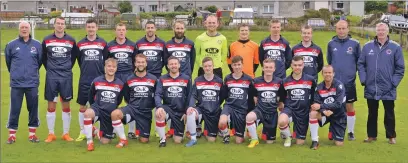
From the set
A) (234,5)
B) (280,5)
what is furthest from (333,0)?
(234,5)

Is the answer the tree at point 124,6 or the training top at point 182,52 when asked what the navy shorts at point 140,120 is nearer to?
the training top at point 182,52

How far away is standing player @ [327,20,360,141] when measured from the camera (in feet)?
24.7

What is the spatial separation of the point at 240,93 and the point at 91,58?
7.93ft

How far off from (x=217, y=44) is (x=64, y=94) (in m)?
2.61

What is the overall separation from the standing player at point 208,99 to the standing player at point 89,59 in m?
1.59

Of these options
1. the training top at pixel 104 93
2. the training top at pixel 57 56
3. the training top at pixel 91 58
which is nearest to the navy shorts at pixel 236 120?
the training top at pixel 104 93

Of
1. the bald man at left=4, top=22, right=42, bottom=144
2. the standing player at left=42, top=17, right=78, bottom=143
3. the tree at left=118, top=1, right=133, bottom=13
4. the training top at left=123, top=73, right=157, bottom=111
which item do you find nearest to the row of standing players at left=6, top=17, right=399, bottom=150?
the standing player at left=42, top=17, right=78, bottom=143

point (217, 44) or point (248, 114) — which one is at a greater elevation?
point (217, 44)

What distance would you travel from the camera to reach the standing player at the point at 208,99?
24.1ft

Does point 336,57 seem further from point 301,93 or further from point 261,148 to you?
point 261,148

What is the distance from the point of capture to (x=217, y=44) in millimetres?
8117

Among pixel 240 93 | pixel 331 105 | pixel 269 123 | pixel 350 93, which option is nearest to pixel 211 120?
pixel 240 93

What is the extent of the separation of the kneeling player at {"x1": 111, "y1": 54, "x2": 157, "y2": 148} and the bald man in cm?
142

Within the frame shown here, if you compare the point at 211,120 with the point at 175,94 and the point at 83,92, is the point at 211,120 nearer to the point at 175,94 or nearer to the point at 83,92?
the point at 175,94
